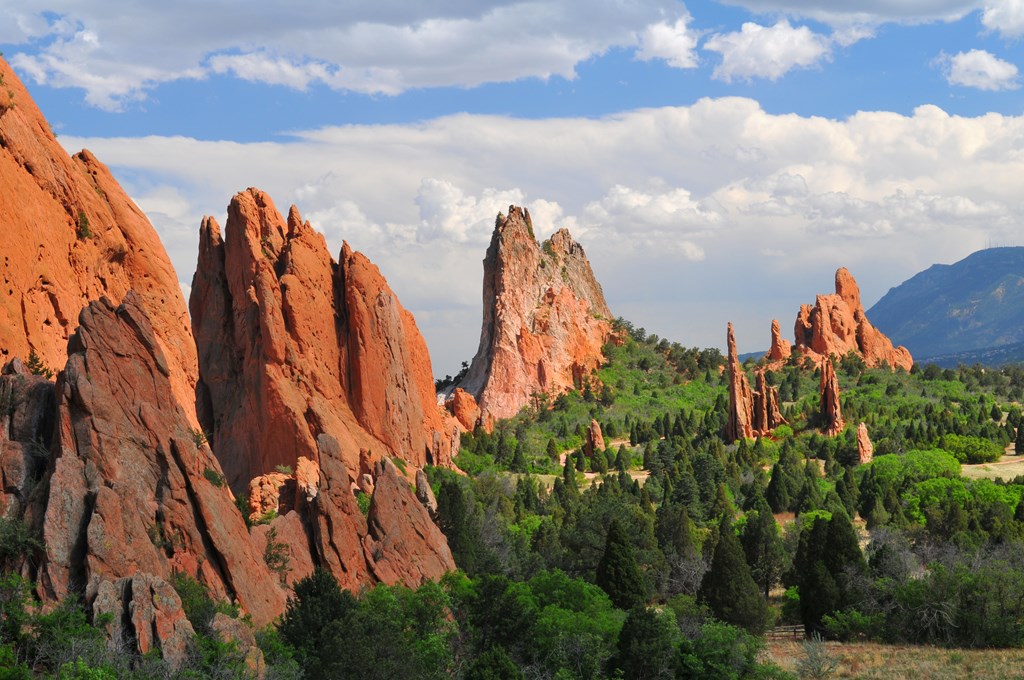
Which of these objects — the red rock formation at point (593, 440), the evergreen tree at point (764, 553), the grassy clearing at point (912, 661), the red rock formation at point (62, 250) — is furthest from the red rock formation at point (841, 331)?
the red rock formation at point (62, 250)

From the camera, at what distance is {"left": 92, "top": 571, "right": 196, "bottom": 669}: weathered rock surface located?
30.8 meters

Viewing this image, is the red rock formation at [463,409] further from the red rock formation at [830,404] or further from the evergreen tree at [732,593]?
the evergreen tree at [732,593]

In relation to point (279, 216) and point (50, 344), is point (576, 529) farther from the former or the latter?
point (50, 344)

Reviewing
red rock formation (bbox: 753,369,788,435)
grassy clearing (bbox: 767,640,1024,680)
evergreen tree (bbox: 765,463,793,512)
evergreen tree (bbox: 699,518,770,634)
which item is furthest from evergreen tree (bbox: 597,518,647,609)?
red rock formation (bbox: 753,369,788,435)

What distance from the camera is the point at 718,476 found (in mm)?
96875

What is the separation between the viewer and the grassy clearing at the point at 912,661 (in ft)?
149

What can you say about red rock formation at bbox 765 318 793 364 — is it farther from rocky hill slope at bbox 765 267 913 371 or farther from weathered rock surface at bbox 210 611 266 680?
weathered rock surface at bbox 210 611 266 680

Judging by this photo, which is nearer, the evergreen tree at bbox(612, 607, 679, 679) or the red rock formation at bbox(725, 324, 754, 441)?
the evergreen tree at bbox(612, 607, 679, 679)

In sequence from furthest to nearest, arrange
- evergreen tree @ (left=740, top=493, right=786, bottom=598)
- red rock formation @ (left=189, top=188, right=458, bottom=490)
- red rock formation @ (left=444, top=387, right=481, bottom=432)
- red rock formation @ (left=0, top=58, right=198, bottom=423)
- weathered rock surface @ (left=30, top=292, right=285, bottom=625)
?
red rock formation @ (left=444, top=387, right=481, bottom=432)
evergreen tree @ (left=740, top=493, right=786, bottom=598)
red rock formation @ (left=189, top=188, right=458, bottom=490)
red rock formation @ (left=0, top=58, right=198, bottom=423)
weathered rock surface @ (left=30, top=292, right=285, bottom=625)

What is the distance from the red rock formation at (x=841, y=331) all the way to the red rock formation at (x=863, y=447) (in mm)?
39160

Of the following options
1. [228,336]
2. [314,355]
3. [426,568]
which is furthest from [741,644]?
[228,336]

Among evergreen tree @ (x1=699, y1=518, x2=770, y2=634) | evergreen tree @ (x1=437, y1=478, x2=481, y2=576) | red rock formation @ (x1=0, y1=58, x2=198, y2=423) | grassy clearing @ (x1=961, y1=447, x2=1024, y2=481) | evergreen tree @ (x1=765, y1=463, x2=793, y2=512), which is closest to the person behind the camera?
red rock formation @ (x1=0, y1=58, x2=198, y2=423)

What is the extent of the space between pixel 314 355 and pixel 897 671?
34.1m

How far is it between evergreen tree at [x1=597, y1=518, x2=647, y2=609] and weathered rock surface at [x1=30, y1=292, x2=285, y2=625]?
1882cm
